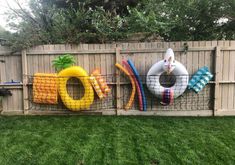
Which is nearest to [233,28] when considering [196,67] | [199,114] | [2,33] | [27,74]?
[196,67]

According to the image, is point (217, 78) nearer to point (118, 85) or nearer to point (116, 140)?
point (118, 85)

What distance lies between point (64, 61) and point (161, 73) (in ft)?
5.59

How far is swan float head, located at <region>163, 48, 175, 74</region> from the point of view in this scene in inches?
141

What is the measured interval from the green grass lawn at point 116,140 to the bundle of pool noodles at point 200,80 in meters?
0.55

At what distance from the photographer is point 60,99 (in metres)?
4.08

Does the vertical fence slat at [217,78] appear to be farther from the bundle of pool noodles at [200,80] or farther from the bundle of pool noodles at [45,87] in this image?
the bundle of pool noodles at [45,87]

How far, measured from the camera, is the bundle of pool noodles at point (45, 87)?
3922 millimetres

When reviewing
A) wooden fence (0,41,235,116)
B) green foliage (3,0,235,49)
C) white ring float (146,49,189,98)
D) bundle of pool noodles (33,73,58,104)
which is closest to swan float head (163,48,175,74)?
white ring float (146,49,189,98)

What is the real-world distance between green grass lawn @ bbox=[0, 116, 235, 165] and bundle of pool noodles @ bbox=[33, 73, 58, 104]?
1.19 feet

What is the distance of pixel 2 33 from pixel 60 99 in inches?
65.9

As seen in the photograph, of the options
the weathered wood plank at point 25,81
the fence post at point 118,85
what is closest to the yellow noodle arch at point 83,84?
the fence post at point 118,85

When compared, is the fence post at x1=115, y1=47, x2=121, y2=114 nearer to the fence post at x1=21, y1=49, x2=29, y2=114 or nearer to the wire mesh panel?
the wire mesh panel

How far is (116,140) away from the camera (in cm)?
296

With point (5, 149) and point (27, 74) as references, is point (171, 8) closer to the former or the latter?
point (27, 74)
